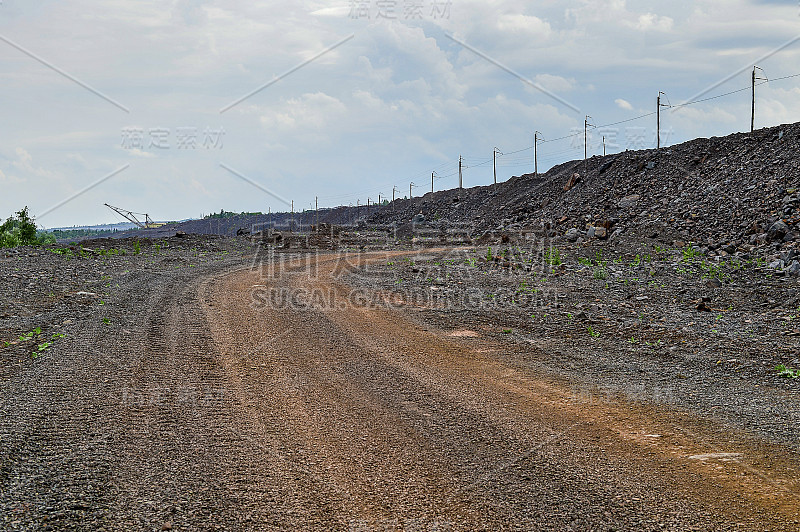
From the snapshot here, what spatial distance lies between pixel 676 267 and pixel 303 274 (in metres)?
11.8

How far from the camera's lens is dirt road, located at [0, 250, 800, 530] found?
4.49 metres

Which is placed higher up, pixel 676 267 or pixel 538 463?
pixel 676 267

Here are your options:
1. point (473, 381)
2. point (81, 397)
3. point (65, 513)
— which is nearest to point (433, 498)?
point (65, 513)

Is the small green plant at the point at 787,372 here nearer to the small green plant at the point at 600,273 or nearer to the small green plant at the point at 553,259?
the small green plant at the point at 600,273

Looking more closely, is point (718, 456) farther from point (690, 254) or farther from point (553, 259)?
point (553, 259)

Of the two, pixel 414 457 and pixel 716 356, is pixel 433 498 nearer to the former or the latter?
pixel 414 457

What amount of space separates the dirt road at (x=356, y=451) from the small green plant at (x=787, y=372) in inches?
94.5

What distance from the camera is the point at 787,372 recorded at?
26.7ft

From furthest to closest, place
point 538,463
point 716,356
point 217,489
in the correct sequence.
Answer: point 716,356
point 538,463
point 217,489

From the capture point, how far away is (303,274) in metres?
21.0

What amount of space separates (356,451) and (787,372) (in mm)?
6097

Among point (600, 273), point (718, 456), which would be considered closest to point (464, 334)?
point (718, 456)

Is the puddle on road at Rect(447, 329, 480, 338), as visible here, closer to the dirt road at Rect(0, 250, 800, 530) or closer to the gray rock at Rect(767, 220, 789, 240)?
the dirt road at Rect(0, 250, 800, 530)

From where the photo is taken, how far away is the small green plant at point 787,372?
8046 mm
